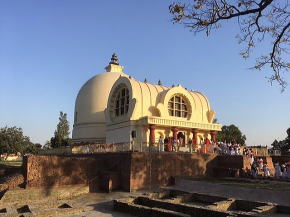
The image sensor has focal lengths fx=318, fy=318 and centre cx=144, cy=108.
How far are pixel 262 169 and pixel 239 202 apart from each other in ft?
24.4

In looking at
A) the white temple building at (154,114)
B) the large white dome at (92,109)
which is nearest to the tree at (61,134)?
the large white dome at (92,109)

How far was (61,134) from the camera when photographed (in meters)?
49.5

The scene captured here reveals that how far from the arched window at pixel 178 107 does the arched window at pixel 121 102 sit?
3.98 meters

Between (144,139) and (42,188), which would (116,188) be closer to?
(42,188)

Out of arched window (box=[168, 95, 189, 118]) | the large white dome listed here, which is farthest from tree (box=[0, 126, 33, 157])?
arched window (box=[168, 95, 189, 118])

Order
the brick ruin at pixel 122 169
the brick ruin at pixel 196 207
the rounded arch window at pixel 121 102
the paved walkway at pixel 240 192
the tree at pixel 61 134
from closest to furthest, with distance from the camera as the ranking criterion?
the brick ruin at pixel 196 207 < the paved walkway at pixel 240 192 < the brick ruin at pixel 122 169 < the rounded arch window at pixel 121 102 < the tree at pixel 61 134

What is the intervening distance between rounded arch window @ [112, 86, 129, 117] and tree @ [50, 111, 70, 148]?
19.7m

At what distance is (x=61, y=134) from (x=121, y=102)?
22257mm

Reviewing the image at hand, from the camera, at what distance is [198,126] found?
95.7 ft

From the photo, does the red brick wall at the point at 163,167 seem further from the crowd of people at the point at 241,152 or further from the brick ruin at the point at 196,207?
the brick ruin at the point at 196,207

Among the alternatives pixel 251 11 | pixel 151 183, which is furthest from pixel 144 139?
pixel 251 11

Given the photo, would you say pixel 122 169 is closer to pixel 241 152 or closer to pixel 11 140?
pixel 241 152

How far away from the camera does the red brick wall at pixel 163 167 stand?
679 inches

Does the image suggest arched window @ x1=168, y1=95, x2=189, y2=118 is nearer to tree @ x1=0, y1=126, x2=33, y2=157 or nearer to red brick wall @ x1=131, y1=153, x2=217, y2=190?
red brick wall @ x1=131, y1=153, x2=217, y2=190
